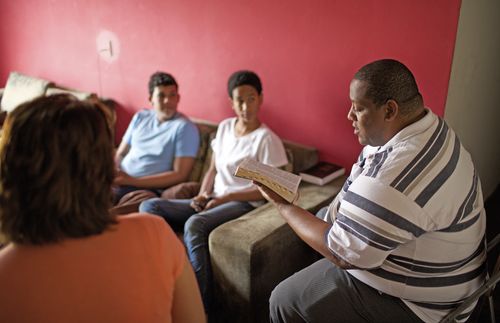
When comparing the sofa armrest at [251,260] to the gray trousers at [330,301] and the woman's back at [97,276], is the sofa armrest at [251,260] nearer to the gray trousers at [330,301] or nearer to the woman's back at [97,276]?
the gray trousers at [330,301]

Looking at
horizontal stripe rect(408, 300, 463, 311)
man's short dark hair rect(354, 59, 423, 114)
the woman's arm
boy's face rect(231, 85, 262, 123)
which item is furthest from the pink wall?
the woman's arm

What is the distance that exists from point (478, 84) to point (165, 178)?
1.80m

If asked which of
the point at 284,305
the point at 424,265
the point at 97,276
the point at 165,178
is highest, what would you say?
the point at 97,276

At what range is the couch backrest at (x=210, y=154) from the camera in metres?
2.46

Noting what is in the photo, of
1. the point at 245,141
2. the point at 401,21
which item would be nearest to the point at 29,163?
the point at 245,141

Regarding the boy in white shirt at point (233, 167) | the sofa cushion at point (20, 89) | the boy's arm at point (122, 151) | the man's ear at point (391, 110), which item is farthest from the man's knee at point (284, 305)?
the sofa cushion at point (20, 89)

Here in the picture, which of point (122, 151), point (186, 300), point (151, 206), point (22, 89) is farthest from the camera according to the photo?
point (22, 89)

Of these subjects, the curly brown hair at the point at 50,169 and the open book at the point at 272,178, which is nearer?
the curly brown hair at the point at 50,169

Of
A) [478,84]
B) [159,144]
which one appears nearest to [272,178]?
[159,144]

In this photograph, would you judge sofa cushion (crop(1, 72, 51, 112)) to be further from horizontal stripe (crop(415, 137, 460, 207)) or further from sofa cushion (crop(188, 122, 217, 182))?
horizontal stripe (crop(415, 137, 460, 207))

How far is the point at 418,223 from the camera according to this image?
4.28 feet

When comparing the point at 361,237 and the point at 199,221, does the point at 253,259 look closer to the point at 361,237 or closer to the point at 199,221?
the point at 199,221

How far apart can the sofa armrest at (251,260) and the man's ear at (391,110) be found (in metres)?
0.70

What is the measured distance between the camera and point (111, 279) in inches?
35.0
